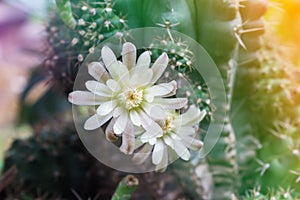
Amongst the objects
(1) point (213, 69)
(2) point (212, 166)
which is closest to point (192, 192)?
(2) point (212, 166)

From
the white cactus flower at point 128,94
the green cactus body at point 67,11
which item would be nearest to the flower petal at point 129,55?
the white cactus flower at point 128,94

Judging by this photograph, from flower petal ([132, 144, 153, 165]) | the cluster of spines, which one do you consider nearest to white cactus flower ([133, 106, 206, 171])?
flower petal ([132, 144, 153, 165])

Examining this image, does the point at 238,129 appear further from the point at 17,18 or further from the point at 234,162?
the point at 17,18

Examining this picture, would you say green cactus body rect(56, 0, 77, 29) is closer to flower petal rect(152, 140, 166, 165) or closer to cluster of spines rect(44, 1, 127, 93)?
cluster of spines rect(44, 1, 127, 93)

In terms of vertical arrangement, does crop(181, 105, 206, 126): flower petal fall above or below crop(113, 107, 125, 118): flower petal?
below

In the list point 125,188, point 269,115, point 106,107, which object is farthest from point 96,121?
point 269,115
